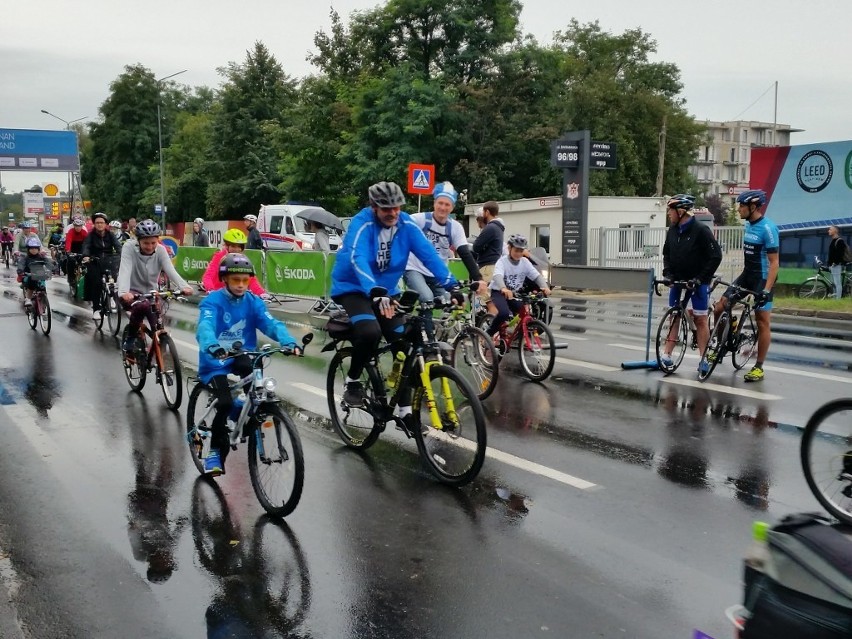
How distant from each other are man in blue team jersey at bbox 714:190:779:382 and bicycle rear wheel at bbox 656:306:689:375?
441 mm

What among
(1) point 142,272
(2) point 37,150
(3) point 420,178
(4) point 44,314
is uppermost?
(2) point 37,150

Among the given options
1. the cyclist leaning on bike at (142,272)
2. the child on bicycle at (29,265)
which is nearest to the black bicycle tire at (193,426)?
the cyclist leaning on bike at (142,272)

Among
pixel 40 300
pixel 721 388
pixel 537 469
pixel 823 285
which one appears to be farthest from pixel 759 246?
pixel 823 285

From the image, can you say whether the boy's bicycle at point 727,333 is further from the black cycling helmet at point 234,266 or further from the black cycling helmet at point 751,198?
the black cycling helmet at point 234,266

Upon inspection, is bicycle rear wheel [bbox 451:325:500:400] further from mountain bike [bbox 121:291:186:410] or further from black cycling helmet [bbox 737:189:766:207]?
black cycling helmet [bbox 737:189:766:207]

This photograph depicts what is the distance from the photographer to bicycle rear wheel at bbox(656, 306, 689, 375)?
977 centimetres

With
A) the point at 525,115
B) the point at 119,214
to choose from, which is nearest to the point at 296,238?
the point at 525,115

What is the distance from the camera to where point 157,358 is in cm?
854

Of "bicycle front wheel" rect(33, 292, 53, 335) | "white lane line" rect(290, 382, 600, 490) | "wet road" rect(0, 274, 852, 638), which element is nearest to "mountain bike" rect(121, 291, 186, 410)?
"wet road" rect(0, 274, 852, 638)

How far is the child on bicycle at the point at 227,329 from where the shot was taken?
560 cm

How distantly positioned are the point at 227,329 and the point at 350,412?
1444mm

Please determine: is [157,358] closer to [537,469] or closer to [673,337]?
[537,469]

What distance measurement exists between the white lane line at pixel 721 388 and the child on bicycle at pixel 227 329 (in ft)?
17.4

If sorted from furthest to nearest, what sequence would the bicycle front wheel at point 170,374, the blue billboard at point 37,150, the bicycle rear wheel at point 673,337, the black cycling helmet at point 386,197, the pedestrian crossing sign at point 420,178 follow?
the blue billboard at point 37,150 → the pedestrian crossing sign at point 420,178 → the bicycle rear wheel at point 673,337 → the bicycle front wheel at point 170,374 → the black cycling helmet at point 386,197
